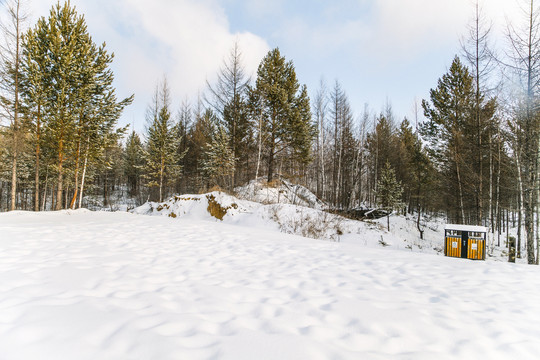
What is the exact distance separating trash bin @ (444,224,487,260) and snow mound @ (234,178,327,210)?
9.22m

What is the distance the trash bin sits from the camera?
5609 mm

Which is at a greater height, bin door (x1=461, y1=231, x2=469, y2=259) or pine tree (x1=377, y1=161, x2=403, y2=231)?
pine tree (x1=377, y1=161, x2=403, y2=231)

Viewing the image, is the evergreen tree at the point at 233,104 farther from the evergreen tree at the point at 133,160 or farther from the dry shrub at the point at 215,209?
the evergreen tree at the point at 133,160

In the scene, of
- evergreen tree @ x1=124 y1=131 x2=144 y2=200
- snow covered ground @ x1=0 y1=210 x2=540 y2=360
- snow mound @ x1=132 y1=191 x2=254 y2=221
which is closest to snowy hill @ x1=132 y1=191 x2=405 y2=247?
snow mound @ x1=132 y1=191 x2=254 y2=221

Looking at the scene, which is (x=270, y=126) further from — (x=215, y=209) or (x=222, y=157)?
(x=215, y=209)

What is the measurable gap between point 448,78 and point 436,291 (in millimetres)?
16476

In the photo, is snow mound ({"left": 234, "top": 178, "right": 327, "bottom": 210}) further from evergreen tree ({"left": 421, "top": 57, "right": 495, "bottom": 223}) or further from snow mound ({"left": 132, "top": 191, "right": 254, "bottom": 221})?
evergreen tree ({"left": 421, "top": 57, "right": 495, "bottom": 223})

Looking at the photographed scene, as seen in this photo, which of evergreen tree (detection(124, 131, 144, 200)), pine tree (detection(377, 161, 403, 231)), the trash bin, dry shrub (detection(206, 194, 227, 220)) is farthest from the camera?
evergreen tree (detection(124, 131, 144, 200))

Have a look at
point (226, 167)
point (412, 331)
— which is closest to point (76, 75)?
point (226, 167)

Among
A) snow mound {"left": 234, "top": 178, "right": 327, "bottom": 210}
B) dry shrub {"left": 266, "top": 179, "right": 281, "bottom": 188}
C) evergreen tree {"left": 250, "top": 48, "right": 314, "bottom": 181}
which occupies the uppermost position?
evergreen tree {"left": 250, "top": 48, "right": 314, "bottom": 181}

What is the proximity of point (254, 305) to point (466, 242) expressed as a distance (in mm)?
6221

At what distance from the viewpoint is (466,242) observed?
5.72m

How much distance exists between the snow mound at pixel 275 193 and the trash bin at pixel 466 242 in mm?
9219

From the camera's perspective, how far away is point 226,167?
17.7 m
